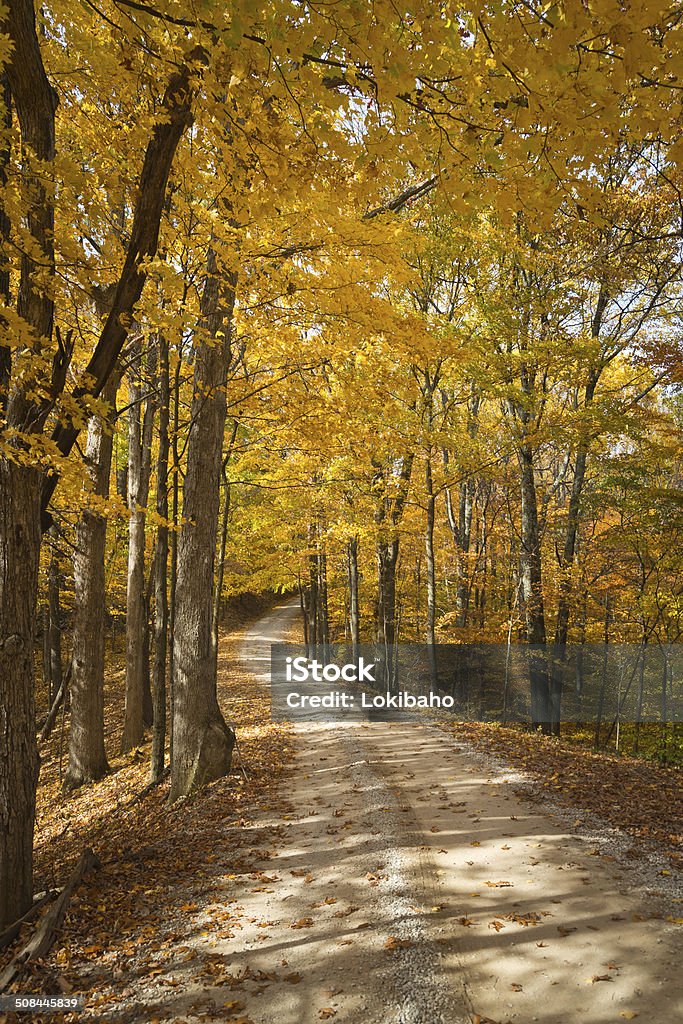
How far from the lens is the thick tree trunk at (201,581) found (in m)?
7.55

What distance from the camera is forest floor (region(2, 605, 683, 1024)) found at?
3.46 m

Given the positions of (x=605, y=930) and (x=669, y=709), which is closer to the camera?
(x=605, y=930)

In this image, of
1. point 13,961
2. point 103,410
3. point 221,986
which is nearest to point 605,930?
point 221,986

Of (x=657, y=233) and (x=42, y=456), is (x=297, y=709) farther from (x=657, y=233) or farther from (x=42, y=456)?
(x=657, y=233)

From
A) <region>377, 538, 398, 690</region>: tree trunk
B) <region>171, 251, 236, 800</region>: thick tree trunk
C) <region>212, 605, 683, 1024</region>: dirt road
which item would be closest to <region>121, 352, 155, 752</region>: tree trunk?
<region>171, 251, 236, 800</region>: thick tree trunk

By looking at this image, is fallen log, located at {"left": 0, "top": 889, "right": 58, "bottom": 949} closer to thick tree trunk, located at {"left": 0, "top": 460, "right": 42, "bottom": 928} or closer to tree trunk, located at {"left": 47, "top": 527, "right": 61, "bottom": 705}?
thick tree trunk, located at {"left": 0, "top": 460, "right": 42, "bottom": 928}

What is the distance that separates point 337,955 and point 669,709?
51.9 feet

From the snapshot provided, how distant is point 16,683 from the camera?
446 centimetres

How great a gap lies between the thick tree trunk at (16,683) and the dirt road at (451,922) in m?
1.81

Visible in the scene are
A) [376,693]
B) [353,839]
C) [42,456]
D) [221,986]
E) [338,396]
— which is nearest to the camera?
[221,986]

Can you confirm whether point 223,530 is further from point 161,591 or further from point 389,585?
point 389,585

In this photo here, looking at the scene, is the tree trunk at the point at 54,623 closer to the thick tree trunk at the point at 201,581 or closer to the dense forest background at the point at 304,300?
the dense forest background at the point at 304,300

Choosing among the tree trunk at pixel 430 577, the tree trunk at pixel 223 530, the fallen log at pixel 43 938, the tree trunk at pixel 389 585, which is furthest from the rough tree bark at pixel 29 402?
the tree trunk at pixel 389 585

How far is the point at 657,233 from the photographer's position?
10383mm
